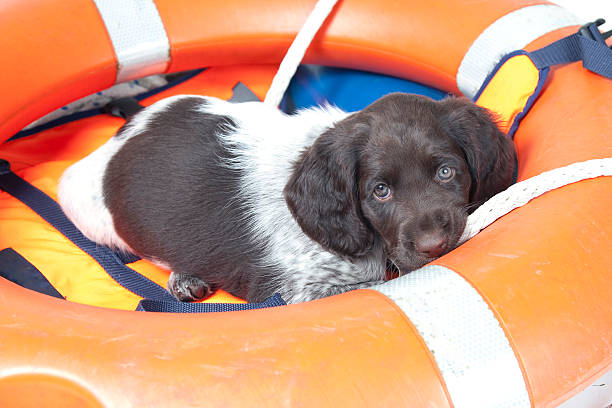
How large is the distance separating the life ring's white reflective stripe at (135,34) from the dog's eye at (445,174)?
1976 millimetres

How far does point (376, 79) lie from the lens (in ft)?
12.5

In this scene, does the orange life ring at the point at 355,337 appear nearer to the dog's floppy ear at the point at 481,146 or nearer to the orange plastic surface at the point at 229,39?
the dog's floppy ear at the point at 481,146

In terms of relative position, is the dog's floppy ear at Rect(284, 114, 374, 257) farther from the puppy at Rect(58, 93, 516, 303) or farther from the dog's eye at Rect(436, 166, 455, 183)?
the dog's eye at Rect(436, 166, 455, 183)

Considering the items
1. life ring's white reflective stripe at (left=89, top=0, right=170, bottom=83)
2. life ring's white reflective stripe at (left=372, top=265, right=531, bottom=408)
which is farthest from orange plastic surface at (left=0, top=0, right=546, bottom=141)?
life ring's white reflective stripe at (left=372, top=265, right=531, bottom=408)

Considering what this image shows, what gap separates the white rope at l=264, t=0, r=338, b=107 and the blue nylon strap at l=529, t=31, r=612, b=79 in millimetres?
1196

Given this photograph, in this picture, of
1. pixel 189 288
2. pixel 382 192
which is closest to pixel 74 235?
pixel 189 288

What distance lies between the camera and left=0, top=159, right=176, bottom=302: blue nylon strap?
9.50 ft

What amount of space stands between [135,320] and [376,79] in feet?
8.41

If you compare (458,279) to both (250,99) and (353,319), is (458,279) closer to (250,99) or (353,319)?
(353,319)

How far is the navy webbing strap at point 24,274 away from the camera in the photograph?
2.83 metres

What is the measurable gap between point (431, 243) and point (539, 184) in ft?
1.45

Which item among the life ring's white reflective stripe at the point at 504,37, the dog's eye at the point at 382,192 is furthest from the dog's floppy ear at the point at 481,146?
the life ring's white reflective stripe at the point at 504,37

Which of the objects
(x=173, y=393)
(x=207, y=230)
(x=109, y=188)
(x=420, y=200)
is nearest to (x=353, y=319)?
(x=173, y=393)

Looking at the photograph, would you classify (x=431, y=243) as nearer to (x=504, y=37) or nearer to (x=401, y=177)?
(x=401, y=177)
